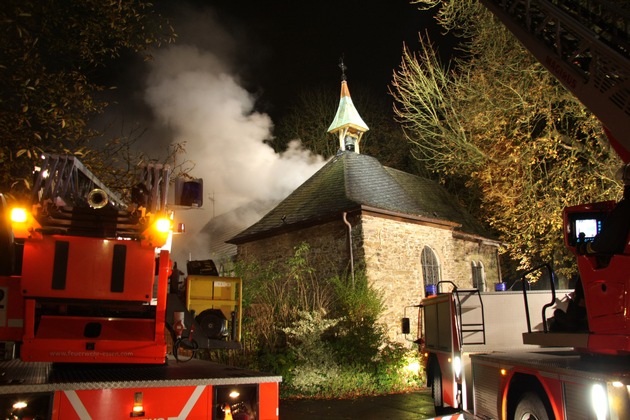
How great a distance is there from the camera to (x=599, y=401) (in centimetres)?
425

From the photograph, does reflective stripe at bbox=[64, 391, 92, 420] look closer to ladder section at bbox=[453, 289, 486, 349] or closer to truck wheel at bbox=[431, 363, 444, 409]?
ladder section at bbox=[453, 289, 486, 349]

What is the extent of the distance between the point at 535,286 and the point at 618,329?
82.4ft

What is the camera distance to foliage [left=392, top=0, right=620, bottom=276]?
14305 millimetres

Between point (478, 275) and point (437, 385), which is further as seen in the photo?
point (478, 275)

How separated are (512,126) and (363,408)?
955 cm

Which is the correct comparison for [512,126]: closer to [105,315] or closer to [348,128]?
[348,128]

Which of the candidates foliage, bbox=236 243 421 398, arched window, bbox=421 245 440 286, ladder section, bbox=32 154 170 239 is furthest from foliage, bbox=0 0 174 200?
arched window, bbox=421 245 440 286

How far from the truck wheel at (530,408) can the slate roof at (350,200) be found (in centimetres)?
1236

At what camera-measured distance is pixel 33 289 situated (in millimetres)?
4070

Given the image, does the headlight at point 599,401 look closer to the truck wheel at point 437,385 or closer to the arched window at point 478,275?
the truck wheel at point 437,385

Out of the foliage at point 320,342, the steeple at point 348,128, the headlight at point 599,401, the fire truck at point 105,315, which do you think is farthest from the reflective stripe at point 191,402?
the steeple at point 348,128

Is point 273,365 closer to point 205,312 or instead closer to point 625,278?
point 205,312

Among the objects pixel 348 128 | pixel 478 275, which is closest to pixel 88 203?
pixel 348 128

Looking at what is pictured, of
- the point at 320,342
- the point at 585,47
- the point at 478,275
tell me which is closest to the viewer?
the point at 585,47
